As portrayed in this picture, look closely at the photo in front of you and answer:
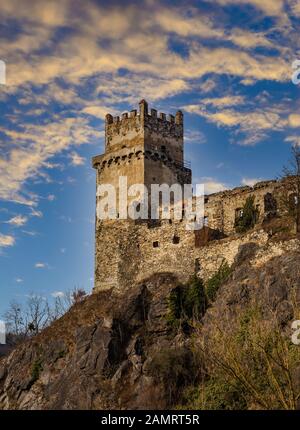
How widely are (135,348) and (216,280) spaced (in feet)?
26.0

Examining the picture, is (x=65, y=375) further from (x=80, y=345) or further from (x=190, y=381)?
(x=190, y=381)

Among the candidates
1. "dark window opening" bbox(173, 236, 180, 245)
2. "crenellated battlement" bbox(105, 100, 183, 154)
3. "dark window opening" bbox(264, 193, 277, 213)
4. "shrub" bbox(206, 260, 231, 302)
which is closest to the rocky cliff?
"shrub" bbox(206, 260, 231, 302)

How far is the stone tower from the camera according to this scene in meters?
64.3

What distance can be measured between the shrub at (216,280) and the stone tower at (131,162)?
1027 centimetres

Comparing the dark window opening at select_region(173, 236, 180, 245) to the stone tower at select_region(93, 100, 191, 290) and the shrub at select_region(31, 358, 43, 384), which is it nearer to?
the stone tower at select_region(93, 100, 191, 290)

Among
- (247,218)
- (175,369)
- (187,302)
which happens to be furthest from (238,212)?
(175,369)

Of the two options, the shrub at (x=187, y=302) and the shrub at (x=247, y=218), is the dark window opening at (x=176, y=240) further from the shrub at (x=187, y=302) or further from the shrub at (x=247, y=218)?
the shrub at (x=247, y=218)

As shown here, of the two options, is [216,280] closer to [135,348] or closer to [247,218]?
[247,218]

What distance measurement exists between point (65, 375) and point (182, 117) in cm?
2766

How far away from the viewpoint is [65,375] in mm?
55875

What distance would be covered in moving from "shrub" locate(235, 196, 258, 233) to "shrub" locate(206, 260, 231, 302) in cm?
446

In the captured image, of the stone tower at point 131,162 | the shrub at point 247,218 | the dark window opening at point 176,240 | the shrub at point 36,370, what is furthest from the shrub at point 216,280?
the shrub at point 36,370

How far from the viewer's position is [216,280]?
54.5 meters
